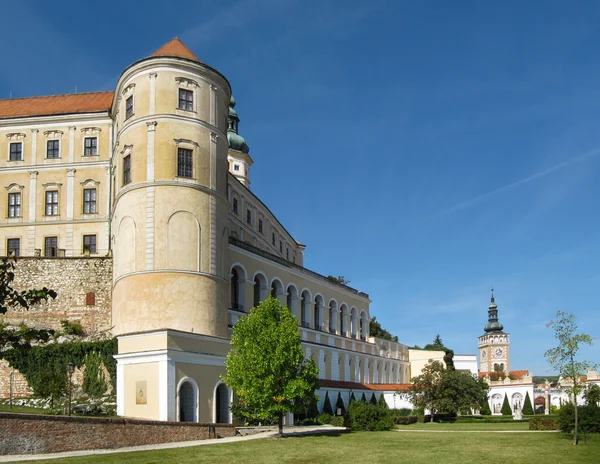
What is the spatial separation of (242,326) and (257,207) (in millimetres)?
31280

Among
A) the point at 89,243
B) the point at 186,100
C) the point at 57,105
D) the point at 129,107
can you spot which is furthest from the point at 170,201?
the point at 57,105

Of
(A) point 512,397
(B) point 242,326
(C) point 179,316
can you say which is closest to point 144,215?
(C) point 179,316

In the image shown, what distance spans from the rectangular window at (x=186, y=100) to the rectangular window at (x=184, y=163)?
2.66 m

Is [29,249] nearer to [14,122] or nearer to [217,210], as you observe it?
[14,122]

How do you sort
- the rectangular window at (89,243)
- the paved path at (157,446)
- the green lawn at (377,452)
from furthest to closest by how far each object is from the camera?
1. the rectangular window at (89,243)
2. the green lawn at (377,452)
3. the paved path at (157,446)

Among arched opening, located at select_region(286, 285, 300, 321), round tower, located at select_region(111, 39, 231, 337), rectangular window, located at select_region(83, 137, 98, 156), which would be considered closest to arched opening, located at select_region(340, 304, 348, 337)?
arched opening, located at select_region(286, 285, 300, 321)

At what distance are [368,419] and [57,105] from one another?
105 feet

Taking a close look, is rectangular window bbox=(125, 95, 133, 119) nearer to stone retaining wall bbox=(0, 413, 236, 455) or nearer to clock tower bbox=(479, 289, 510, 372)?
stone retaining wall bbox=(0, 413, 236, 455)

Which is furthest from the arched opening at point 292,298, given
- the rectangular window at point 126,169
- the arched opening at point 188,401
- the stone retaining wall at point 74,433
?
the stone retaining wall at point 74,433

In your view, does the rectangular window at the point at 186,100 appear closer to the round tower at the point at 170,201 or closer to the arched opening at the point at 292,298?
the round tower at the point at 170,201

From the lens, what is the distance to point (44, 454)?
24.6 metres

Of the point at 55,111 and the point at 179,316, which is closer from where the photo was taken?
the point at 179,316

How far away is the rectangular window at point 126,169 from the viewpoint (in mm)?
42656

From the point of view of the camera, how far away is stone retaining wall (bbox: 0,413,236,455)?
947 inches
